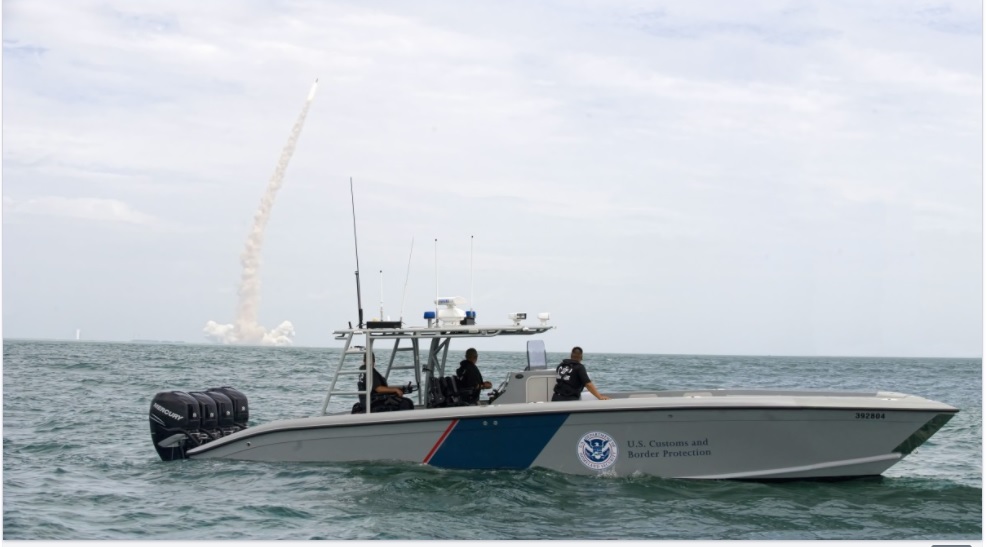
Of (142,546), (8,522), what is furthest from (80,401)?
(142,546)

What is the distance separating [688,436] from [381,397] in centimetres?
349

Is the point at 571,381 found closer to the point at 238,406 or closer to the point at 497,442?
the point at 497,442

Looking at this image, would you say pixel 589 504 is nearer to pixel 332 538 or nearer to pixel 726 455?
pixel 726 455

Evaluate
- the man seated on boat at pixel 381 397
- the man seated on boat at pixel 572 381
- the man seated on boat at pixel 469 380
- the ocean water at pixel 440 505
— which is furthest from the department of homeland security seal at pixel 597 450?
the man seated on boat at pixel 381 397

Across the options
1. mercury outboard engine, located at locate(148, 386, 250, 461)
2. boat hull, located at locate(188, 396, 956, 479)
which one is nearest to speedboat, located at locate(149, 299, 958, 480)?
boat hull, located at locate(188, 396, 956, 479)

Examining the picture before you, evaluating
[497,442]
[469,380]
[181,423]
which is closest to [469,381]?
[469,380]

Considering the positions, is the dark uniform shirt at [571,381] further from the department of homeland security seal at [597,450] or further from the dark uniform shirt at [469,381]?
the dark uniform shirt at [469,381]

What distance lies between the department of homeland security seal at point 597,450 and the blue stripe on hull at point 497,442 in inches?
12.8

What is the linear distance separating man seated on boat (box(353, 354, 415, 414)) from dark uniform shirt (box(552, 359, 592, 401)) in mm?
1810

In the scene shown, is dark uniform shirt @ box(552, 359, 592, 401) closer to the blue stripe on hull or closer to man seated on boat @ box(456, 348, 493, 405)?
the blue stripe on hull

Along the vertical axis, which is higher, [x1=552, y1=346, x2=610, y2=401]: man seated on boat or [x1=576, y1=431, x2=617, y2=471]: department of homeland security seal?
[x1=552, y1=346, x2=610, y2=401]: man seated on boat

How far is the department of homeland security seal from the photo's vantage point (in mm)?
11336

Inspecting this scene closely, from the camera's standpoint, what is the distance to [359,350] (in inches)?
492

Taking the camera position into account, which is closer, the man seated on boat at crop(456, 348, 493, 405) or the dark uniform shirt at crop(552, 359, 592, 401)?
the dark uniform shirt at crop(552, 359, 592, 401)
